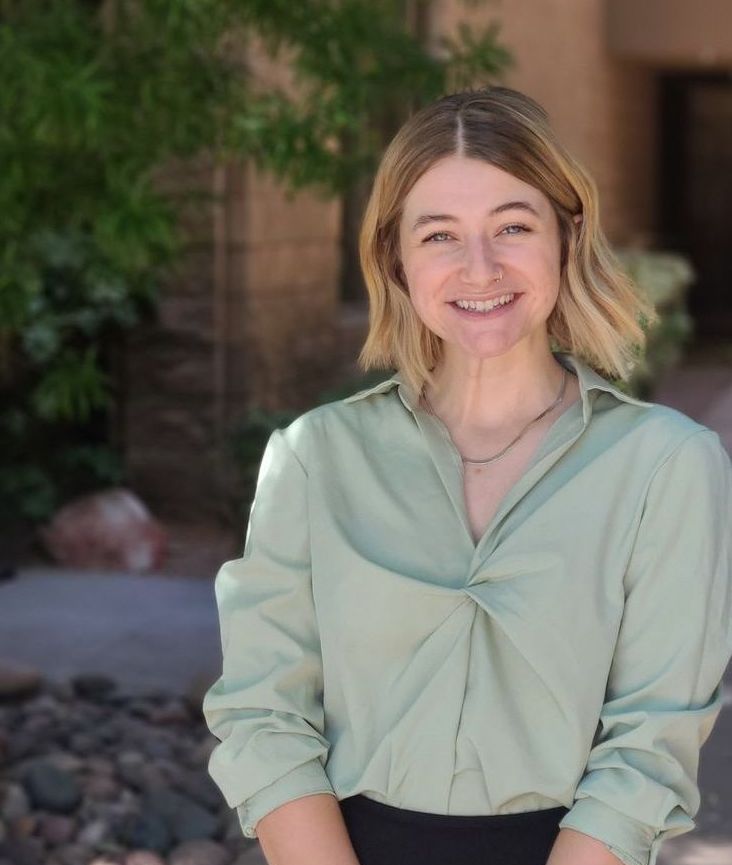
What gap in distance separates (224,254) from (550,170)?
6089 mm

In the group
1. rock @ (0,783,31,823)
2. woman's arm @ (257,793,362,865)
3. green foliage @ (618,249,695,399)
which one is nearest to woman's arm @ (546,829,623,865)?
woman's arm @ (257,793,362,865)

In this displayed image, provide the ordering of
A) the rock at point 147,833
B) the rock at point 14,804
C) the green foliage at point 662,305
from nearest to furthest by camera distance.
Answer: the rock at point 147,833
the rock at point 14,804
the green foliage at point 662,305

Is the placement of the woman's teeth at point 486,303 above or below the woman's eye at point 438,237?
below

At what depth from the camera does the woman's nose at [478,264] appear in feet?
7.04

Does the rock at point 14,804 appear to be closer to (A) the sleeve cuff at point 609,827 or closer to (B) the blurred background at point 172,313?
(B) the blurred background at point 172,313

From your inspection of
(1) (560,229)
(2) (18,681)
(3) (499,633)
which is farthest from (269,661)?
(2) (18,681)

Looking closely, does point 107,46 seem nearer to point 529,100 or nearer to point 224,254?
point 529,100

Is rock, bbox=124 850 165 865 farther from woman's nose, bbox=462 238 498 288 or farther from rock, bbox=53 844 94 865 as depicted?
woman's nose, bbox=462 238 498 288

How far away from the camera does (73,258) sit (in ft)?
25.5

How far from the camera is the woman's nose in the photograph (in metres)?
2.15

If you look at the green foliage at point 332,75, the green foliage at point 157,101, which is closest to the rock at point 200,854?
the green foliage at point 157,101

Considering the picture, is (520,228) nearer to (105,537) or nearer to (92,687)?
(92,687)

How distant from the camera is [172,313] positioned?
816 cm

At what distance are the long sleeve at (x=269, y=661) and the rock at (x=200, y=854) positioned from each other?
6.38 ft
